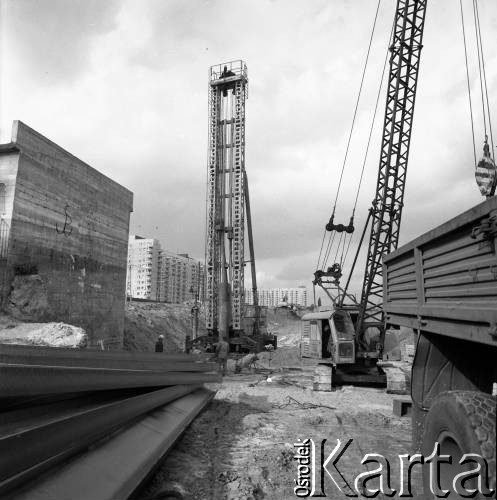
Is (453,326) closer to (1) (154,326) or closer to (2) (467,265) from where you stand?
(2) (467,265)

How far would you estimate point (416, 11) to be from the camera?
12844mm

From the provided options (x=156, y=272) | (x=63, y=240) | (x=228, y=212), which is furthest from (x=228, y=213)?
(x=156, y=272)

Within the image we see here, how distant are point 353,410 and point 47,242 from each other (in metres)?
11.9

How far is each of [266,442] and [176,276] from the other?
82368mm

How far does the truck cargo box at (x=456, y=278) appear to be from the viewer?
2178 mm

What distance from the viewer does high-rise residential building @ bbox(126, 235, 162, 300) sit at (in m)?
79.7

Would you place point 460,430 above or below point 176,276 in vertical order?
below

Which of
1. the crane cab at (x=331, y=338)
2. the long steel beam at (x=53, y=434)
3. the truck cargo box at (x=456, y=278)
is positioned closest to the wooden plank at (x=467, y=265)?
the truck cargo box at (x=456, y=278)

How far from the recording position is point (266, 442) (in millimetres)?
5355

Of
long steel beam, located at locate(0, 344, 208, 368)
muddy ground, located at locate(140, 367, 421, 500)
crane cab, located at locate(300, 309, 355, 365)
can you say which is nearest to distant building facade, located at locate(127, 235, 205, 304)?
crane cab, located at locate(300, 309, 355, 365)

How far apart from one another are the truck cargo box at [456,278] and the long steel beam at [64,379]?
3.14 metres

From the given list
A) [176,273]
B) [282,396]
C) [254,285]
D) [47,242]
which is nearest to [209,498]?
[282,396]

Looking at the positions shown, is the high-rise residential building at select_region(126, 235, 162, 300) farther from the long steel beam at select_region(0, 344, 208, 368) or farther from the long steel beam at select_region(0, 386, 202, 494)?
the long steel beam at select_region(0, 386, 202, 494)

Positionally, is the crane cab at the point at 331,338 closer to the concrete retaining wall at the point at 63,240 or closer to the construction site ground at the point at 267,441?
the construction site ground at the point at 267,441
